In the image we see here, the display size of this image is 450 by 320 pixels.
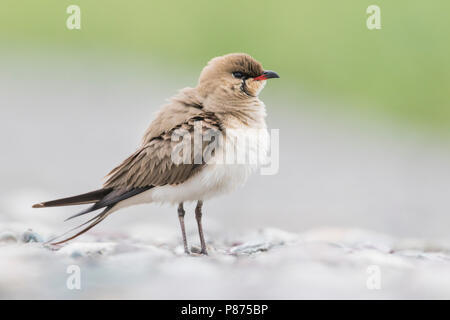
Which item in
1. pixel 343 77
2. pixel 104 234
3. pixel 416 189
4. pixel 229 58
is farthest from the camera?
pixel 343 77

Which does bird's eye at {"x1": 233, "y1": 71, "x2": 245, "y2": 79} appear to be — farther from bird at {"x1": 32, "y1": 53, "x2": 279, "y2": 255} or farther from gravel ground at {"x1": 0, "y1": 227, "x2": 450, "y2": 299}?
gravel ground at {"x1": 0, "y1": 227, "x2": 450, "y2": 299}

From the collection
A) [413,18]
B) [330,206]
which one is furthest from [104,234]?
[413,18]

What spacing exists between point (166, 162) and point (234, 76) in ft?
2.91

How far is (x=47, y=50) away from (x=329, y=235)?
636 centimetres

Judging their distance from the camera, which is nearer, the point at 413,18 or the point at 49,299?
the point at 49,299

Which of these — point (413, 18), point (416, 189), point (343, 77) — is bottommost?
point (416, 189)

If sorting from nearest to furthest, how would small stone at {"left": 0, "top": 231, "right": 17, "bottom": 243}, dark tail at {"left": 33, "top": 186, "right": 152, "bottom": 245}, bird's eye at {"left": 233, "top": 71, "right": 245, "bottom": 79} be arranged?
dark tail at {"left": 33, "top": 186, "right": 152, "bottom": 245} < small stone at {"left": 0, "top": 231, "right": 17, "bottom": 243} < bird's eye at {"left": 233, "top": 71, "right": 245, "bottom": 79}

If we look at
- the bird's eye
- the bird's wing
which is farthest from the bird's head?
the bird's wing

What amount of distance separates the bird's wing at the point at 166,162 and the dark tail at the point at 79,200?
82 mm

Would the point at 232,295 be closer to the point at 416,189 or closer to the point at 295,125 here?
the point at 416,189

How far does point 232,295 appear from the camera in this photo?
12.4ft

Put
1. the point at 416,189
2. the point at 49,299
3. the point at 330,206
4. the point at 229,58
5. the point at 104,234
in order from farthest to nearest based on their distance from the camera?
the point at 416,189 < the point at 330,206 < the point at 104,234 < the point at 229,58 < the point at 49,299

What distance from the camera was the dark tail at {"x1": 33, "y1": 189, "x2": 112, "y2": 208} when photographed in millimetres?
4359

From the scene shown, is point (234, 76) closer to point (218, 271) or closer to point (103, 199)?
point (103, 199)
